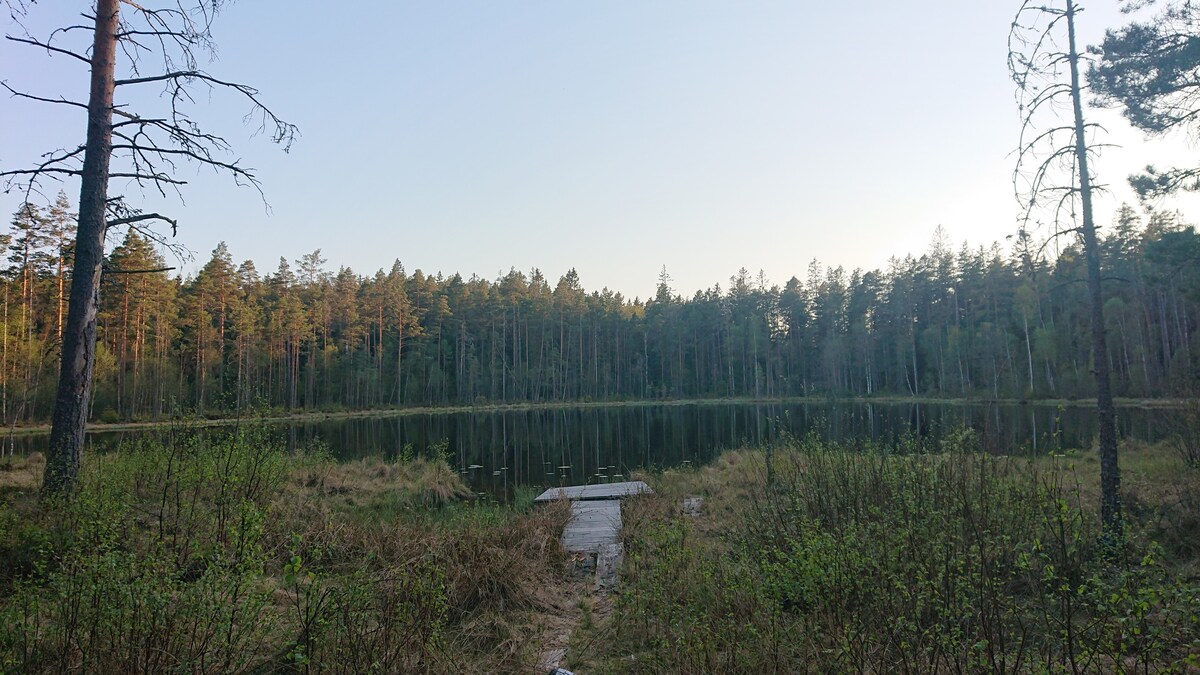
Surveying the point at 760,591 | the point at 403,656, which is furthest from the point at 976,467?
the point at 403,656

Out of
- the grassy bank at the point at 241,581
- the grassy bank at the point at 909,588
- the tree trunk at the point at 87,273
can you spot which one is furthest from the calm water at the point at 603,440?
the tree trunk at the point at 87,273

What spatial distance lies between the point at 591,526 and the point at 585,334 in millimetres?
60027

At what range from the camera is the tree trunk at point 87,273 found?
6.06 m

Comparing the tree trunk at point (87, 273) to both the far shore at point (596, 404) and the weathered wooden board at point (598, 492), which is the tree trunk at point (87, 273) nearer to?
the weathered wooden board at point (598, 492)

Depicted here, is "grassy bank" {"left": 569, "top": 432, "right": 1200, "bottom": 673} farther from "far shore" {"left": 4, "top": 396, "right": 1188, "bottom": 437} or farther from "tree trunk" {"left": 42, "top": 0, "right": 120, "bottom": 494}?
"far shore" {"left": 4, "top": 396, "right": 1188, "bottom": 437}

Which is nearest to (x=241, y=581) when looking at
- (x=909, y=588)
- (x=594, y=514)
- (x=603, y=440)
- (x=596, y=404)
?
(x=909, y=588)

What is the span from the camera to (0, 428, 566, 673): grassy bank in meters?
2.99

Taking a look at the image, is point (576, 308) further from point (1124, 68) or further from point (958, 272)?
point (1124, 68)

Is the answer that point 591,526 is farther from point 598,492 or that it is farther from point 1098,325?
point 1098,325

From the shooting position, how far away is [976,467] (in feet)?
20.3

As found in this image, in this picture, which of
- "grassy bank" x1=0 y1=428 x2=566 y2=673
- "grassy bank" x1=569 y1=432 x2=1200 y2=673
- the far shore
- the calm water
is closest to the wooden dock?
"grassy bank" x1=0 y1=428 x2=566 y2=673

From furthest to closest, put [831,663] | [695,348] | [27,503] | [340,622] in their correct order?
[695,348] < [27,503] < [340,622] < [831,663]

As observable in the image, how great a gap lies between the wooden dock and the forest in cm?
1066

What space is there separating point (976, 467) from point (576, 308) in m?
61.8
